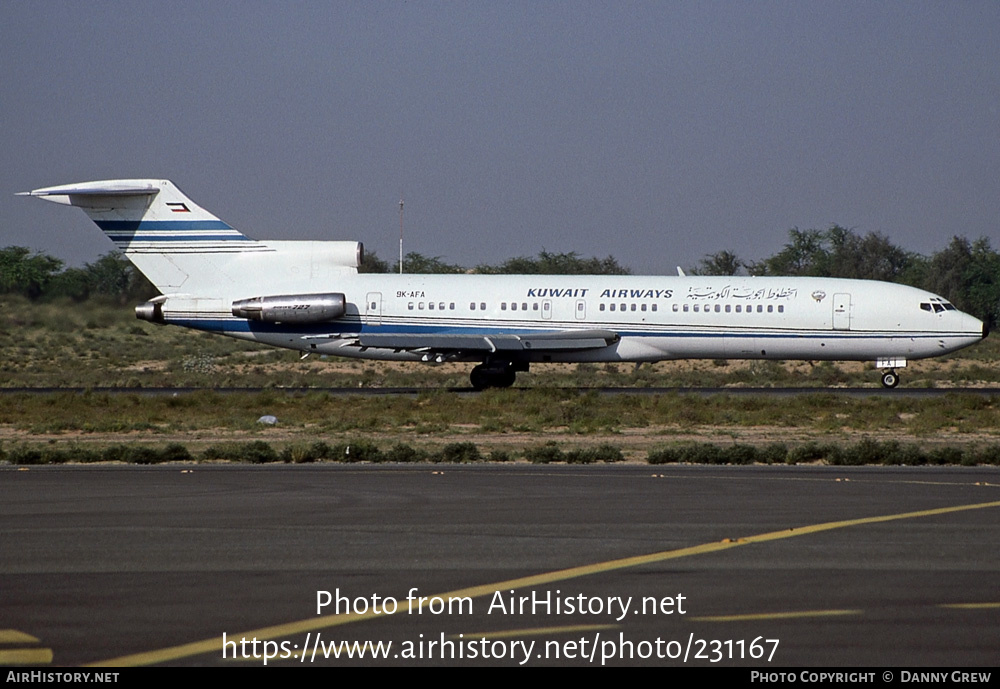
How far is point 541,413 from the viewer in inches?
1067

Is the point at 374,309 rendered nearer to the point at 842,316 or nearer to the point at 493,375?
the point at 493,375

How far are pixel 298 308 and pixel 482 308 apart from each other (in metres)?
5.22

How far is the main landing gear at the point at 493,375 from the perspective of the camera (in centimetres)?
3434

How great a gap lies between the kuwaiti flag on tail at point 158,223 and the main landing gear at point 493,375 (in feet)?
25.0

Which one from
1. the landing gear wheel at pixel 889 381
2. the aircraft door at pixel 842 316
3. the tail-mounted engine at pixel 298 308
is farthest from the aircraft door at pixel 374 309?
the landing gear wheel at pixel 889 381

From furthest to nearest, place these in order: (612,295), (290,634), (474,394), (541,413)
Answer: (612,295)
(474,394)
(541,413)
(290,634)

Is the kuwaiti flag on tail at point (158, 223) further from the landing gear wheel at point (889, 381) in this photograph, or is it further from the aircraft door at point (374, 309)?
the landing gear wheel at point (889, 381)

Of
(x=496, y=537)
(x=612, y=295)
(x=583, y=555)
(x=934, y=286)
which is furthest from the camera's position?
(x=934, y=286)

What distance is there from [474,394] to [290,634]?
80.9 feet

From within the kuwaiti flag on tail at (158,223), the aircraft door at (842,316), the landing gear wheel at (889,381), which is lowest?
the landing gear wheel at (889,381)

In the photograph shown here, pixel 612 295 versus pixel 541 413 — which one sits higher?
pixel 612 295
